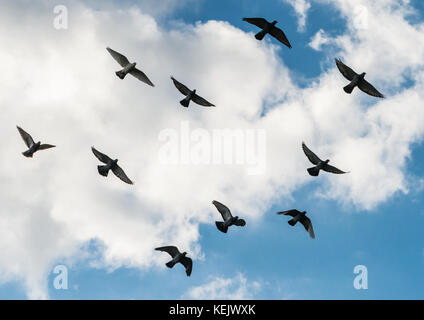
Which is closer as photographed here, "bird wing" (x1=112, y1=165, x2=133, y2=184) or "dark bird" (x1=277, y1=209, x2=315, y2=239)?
"dark bird" (x1=277, y1=209, x2=315, y2=239)

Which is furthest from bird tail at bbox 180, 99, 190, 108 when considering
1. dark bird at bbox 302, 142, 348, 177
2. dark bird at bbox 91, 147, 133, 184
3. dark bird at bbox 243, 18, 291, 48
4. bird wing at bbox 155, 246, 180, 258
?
bird wing at bbox 155, 246, 180, 258

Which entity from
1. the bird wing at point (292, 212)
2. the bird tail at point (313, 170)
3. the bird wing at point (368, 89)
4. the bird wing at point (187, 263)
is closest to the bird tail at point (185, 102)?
the bird tail at point (313, 170)

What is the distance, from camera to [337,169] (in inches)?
1231

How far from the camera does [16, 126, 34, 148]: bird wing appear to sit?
103 ft

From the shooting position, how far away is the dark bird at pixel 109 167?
3106cm

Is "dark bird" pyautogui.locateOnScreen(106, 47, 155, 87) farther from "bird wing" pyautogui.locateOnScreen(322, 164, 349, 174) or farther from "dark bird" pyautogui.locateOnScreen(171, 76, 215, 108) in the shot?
"bird wing" pyautogui.locateOnScreen(322, 164, 349, 174)

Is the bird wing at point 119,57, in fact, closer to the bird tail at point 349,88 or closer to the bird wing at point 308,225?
the bird tail at point 349,88

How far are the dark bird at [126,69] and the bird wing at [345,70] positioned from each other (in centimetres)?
1095

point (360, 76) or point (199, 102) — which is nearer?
point (360, 76)

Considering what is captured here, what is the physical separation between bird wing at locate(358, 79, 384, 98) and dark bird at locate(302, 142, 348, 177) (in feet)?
15.3

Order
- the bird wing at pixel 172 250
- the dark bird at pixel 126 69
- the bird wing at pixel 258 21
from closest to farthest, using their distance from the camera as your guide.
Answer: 1. the bird wing at pixel 172 250
2. the bird wing at pixel 258 21
3. the dark bird at pixel 126 69
